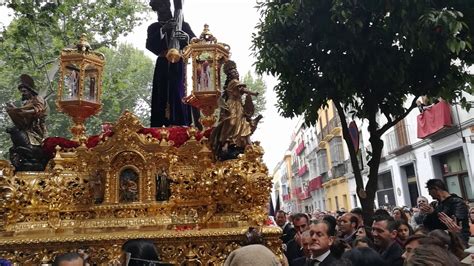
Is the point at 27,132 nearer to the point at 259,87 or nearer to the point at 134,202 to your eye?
the point at 134,202

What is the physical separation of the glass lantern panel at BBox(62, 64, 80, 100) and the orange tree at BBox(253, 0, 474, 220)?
9.79 ft

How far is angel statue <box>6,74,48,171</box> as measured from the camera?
5.51 m

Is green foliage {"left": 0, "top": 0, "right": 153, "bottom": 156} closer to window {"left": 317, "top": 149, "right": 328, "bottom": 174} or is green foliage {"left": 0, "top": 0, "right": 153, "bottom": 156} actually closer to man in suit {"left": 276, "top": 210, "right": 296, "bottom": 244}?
man in suit {"left": 276, "top": 210, "right": 296, "bottom": 244}

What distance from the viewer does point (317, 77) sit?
22.3ft

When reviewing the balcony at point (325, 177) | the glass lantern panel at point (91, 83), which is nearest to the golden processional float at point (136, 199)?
the glass lantern panel at point (91, 83)

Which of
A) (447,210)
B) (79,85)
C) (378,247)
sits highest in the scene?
(79,85)

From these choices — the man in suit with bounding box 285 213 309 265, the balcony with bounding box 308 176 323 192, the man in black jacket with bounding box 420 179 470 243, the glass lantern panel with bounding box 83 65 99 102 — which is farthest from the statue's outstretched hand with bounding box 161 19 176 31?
the balcony with bounding box 308 176 323 192

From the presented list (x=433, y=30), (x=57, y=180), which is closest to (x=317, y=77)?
(x=433, y=30)

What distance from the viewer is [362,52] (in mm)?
6141

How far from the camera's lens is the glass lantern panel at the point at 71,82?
20.0 feet

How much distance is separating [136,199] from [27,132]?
194 cm

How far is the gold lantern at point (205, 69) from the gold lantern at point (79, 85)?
155 cm

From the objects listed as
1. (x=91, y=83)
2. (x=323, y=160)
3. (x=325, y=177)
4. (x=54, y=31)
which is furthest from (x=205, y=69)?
(x=325, y=177)

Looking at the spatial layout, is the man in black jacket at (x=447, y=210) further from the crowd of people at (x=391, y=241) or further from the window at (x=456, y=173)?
the window at (x=456, y=173)
